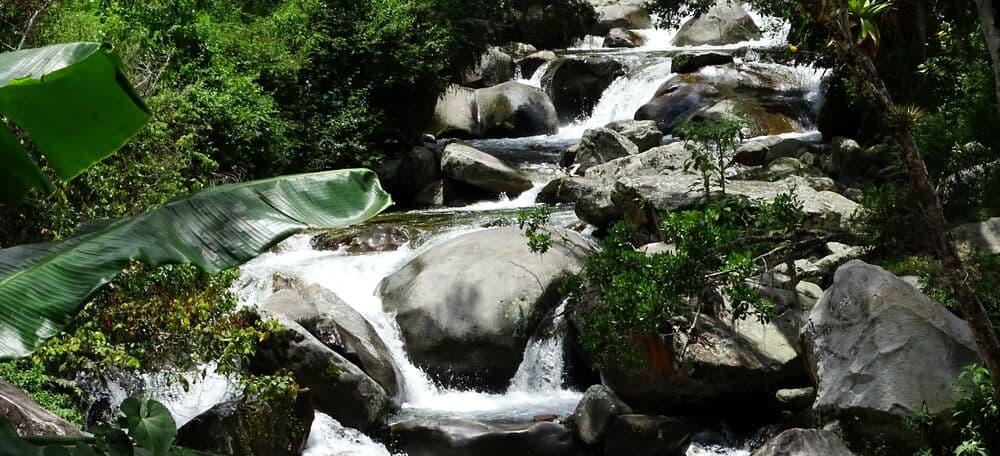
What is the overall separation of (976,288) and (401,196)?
11472 millimetres

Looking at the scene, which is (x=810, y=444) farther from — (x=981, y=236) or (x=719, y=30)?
(x=719, y=30)

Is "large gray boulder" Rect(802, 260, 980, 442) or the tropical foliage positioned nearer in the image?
the tropical foliage

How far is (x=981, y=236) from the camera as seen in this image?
10.0 metres

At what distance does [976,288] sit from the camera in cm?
891

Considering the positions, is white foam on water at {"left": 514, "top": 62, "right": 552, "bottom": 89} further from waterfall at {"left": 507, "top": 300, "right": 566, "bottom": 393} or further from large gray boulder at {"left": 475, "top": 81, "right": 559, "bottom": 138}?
waterfall at {"left": 507, "top": 300, "right": 566, "bottom": 393}

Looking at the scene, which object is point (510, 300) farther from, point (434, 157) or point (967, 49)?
point (434, 157)

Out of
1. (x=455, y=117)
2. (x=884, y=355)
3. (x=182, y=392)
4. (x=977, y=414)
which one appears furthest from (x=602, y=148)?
(x=977, y=414)

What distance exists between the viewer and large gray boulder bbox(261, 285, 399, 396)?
10367 mm

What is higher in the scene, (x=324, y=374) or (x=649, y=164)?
(x=649, y=164)

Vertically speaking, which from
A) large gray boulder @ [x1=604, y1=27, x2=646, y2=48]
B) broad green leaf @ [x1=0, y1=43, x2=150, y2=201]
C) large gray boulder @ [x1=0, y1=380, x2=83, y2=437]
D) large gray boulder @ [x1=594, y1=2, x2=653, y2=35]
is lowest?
large gray boulder @ [x1=604, y1=27, x2=646, y2=48]

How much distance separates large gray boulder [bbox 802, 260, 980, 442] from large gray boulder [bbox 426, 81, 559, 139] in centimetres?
1454

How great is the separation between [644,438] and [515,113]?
47.1 feet

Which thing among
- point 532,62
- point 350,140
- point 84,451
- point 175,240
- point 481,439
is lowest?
point 481,439

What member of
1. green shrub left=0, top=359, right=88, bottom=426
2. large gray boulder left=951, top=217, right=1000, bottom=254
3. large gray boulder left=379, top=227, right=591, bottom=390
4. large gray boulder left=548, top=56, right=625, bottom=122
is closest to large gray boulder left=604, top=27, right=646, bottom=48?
large gray boulder left=548, top=56, right=625, bottom=122
